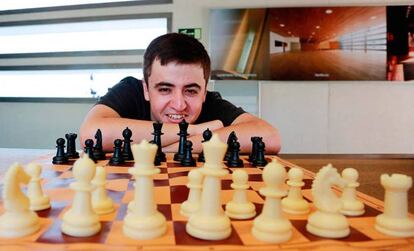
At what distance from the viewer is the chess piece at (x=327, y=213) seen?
0.54m

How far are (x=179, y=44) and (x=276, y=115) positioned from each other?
7.98 feet

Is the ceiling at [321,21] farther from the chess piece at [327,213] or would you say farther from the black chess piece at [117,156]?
the chess piece at [327,213]

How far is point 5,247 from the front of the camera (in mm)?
477

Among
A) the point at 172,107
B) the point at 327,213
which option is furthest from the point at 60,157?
the point at 327,213

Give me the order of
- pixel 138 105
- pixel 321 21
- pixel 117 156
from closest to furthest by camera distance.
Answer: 1. pixel 117 156
2. pixel 138 105
3. pixel 321 21

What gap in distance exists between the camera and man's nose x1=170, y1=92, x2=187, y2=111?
1.44 metres

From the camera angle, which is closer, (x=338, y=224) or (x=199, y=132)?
(x=338, y=224)

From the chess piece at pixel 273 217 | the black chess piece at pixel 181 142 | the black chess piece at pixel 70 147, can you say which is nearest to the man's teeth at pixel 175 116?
the black chess piece at pixel 181 142

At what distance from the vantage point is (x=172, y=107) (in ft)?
4.89

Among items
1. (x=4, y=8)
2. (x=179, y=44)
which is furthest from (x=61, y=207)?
(x=4, y=8)

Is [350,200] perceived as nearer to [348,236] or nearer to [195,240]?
[348,236]

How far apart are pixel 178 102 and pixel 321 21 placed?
2776 mm

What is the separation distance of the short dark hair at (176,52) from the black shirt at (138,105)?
176 mm

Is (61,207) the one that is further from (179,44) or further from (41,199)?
(179,44)
